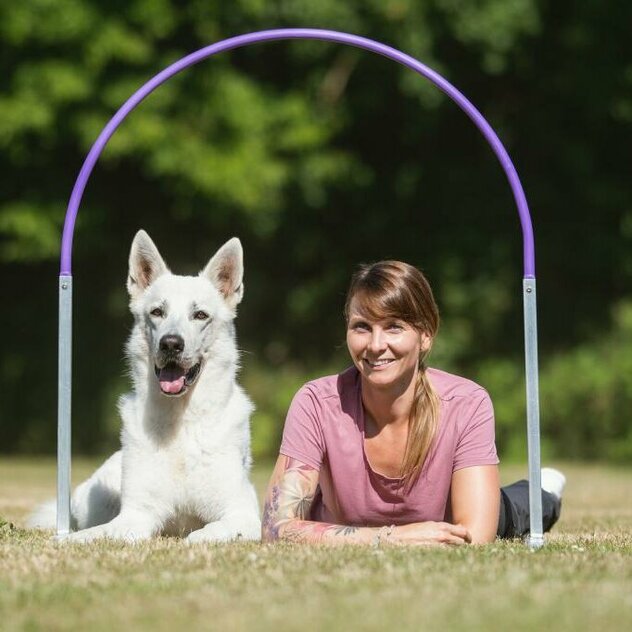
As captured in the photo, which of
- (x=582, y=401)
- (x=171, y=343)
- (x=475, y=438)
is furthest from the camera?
(x=582, y=401)

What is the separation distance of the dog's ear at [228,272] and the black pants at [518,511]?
195 cm

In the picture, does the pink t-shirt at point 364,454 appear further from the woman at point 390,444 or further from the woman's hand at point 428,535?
the woman's hand at point 428,535

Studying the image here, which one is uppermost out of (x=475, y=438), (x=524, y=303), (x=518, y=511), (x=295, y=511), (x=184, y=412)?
(x=524, y=303)

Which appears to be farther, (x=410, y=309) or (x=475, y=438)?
(x=475, y=438)

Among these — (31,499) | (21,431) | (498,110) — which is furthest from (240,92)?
(31,499)

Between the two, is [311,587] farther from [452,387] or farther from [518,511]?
[518,511]

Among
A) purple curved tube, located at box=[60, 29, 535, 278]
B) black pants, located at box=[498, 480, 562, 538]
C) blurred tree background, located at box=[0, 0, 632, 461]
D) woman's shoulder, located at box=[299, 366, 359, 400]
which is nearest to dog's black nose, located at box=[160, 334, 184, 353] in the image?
purple curved tube, located at box=[60, 29, 535, 278]

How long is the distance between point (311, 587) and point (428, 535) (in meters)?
1.33

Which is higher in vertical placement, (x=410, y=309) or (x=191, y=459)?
(x=410, y=309)

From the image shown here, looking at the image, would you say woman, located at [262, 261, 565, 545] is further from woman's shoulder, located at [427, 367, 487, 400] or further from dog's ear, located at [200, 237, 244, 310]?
dog's ear, located at [200, 237, 244, 310]

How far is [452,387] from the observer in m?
6.05

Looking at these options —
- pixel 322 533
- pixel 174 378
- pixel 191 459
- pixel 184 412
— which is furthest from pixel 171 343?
pixel 322 533

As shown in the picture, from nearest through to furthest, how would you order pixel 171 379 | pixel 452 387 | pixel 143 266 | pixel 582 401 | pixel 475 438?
pixel 475 438
pixel 452 387
pixel 171 379
pixel 143 266
pixel 582 401

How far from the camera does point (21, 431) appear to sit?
774 inches
